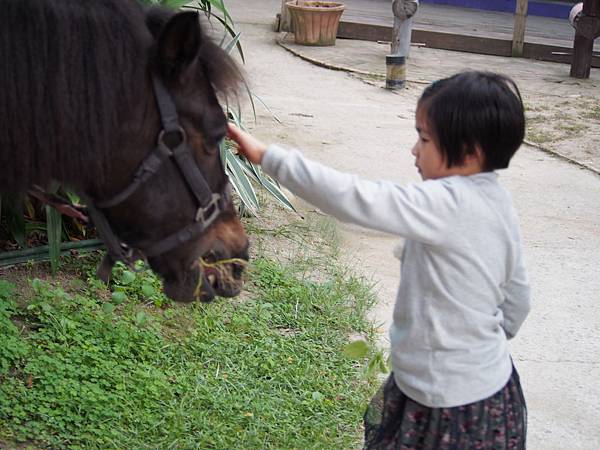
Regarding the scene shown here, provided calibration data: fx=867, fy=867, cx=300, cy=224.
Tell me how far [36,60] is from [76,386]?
5.02 ft

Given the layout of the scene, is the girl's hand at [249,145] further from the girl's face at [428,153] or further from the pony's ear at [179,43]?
the girl's face at [428,153]

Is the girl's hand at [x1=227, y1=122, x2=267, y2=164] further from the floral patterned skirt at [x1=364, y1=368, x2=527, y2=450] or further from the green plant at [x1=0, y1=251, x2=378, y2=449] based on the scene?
the green plant at [x1=0, y1=251, x2=378, y2=449]

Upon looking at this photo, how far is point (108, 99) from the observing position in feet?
6.68

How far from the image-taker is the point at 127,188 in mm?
2131

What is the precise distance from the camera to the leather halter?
2090 mm

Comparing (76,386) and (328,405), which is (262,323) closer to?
(328,405)

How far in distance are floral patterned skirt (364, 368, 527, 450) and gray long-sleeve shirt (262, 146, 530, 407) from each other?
0.13ft

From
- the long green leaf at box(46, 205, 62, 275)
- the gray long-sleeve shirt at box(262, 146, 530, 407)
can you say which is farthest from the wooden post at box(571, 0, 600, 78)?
the gray long-sleeve shirt at box(262, 146, 530, 407)

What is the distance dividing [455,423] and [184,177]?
3.08 feet

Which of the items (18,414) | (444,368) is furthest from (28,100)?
(18,414)

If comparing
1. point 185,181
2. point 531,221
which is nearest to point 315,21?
point 531,221

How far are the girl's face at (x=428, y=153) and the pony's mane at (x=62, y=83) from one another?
0.72m

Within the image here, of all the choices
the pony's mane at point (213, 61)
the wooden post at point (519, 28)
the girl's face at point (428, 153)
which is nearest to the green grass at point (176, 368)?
the girl's face at point (428, 153)

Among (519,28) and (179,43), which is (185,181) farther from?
(519,28)
